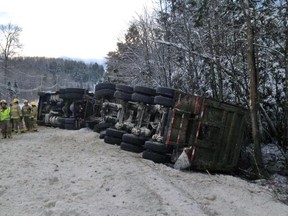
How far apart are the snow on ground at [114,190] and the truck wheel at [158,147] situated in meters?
0.34

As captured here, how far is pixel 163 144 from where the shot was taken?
809 centimetres

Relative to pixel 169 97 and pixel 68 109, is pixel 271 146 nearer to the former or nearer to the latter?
pixel 169 97

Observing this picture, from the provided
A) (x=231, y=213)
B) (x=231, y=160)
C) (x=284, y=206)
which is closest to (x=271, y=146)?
(x=231, y=160)

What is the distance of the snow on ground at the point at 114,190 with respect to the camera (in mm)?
4969

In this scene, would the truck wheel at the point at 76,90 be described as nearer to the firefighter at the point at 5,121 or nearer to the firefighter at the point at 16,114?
the firefighter at the point at 16,114

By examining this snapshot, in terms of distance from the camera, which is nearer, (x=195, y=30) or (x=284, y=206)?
(x=284, y=206)

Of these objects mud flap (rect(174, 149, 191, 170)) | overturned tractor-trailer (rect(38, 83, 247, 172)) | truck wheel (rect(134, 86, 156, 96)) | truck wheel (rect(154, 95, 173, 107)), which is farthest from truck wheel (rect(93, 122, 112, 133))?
mud flap (rect(174, 149, 191, 170))

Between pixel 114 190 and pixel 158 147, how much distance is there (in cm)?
259

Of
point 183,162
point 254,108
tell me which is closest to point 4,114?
point 183,162

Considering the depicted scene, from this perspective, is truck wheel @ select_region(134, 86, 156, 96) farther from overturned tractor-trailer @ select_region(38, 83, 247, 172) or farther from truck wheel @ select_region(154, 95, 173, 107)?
truck wheel @ select_region(154, 95, 173, 107)

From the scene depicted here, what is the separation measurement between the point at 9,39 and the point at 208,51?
4642 centimetres

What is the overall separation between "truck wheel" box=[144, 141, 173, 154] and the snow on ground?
13.2 inches

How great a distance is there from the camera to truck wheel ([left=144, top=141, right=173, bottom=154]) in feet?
26.5

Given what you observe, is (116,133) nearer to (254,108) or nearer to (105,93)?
(105,93)
